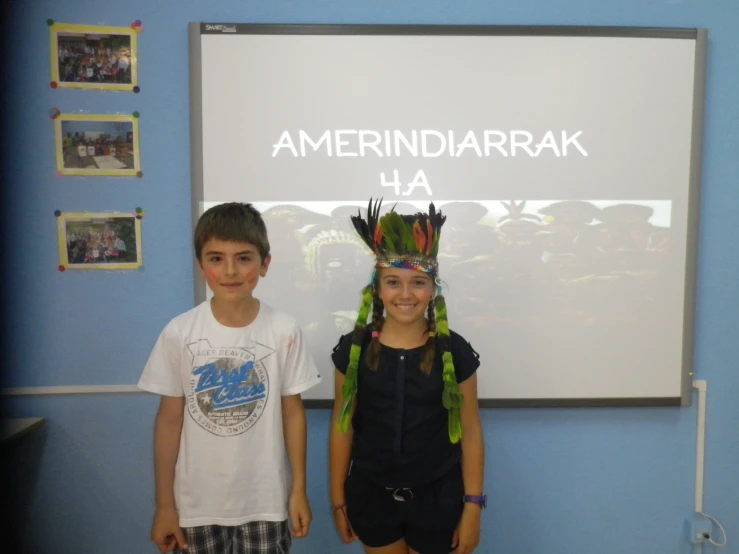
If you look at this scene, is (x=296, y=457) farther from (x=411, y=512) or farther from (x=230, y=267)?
(x=230, y=267)

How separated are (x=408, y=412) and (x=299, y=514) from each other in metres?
0.39

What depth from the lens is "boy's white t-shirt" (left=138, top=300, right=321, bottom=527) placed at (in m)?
1.25

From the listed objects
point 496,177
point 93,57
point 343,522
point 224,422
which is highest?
point 93,57

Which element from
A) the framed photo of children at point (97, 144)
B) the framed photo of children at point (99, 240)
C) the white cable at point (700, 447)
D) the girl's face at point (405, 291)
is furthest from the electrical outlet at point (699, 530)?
the framed photo of children at point (97, 144)

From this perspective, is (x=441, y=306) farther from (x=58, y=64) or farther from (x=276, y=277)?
(x=58, y=64)

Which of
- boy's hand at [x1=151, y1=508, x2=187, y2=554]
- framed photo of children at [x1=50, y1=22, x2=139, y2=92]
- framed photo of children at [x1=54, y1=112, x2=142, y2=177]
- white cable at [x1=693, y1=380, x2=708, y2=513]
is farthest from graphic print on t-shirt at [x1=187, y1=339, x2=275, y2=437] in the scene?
white cable at [x1=693, y1=380, x2=708, y2=513]

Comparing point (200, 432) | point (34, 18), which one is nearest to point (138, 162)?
point (34, 18)

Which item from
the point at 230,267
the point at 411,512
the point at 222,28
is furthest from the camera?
the point at 222,28

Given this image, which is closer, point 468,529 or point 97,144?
point 468,529

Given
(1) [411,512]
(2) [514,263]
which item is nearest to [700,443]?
(2) [514,263]

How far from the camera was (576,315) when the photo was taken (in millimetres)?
1676

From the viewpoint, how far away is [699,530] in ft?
5.73

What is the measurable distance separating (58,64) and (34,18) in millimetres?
161

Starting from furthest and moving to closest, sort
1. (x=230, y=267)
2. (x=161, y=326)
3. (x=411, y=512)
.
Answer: (x=161, y=326) < (x=411, y=512) < (x=230, y=267)
